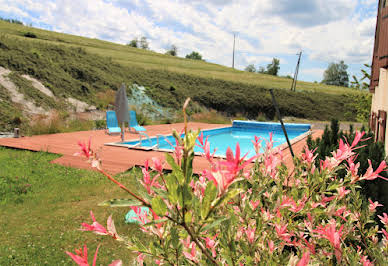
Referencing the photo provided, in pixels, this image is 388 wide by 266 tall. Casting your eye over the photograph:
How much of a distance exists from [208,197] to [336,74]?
302 ft

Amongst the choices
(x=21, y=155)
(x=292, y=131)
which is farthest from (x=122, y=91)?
(x=292, y=131)

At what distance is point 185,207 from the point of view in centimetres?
71

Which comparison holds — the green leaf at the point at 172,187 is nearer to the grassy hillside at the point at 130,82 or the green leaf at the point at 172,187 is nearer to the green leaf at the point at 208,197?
the green leaf at the point at 208,197

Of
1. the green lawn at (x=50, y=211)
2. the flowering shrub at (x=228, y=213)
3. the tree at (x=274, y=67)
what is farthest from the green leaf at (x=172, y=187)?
the tree at (x=274, y=67)

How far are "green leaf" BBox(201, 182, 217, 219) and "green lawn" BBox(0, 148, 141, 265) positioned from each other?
2.13m

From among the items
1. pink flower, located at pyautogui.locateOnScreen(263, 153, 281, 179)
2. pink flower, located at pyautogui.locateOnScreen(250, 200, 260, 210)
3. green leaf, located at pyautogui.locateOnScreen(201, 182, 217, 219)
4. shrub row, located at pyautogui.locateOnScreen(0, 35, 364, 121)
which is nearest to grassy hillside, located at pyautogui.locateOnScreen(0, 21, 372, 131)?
shrub row, located at pyautogui.locateOnScreen(0, 35, 364, 121)

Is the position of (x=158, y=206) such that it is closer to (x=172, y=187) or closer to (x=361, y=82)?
(x=172, y=187)

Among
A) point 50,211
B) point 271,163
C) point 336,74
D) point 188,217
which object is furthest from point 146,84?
point 336,74

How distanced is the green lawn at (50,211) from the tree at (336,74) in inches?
3446

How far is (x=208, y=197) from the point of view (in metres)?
0.69

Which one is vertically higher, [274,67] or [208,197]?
[274,67]

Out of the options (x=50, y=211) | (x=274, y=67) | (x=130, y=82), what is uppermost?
(x=274, y=67)

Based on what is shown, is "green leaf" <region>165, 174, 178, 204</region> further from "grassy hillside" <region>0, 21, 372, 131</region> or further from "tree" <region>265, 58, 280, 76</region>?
"tree" <region>265, 58, 280, 76</region>

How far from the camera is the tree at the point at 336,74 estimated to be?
81.4 metres
